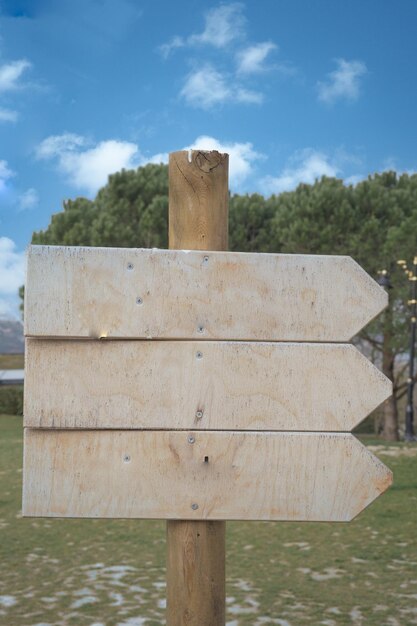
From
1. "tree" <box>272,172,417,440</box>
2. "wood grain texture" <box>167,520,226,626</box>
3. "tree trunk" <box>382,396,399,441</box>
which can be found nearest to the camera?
"wood grain texture" <box>167,520,226,626</box>

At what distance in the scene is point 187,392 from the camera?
2746 millimetres

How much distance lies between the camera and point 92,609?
6.58 metres

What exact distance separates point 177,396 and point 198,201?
0.75 meters

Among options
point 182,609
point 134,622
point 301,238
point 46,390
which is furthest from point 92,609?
point 301,238

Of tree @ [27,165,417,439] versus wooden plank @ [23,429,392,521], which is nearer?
wooden plank @ [23,429,392,521]

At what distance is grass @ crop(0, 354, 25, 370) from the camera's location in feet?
157

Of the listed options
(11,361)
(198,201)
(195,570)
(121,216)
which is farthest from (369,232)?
(11,361)

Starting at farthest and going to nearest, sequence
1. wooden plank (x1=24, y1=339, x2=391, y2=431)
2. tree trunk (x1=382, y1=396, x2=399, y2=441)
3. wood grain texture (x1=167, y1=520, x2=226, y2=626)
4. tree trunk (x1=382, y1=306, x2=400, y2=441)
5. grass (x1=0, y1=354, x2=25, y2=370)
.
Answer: grass (x1=0, y1=354, x2=25, y2=370), tree trunk (x1=382, y1=396, x2=399, y2=441), tree trunk (x1=382, y1=306, x2=400, y2=441), wood grain texture (x1=167, y1=520, x2=226, y2=626), wooden plank (x1=24, y1=339, x2=391, y2=431)

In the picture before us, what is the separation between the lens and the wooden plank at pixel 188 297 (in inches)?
109

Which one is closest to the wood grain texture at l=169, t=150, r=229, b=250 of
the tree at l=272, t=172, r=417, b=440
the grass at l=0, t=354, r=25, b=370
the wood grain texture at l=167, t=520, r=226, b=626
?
the wood grain texture at l=167, t=520, r=226, b=626

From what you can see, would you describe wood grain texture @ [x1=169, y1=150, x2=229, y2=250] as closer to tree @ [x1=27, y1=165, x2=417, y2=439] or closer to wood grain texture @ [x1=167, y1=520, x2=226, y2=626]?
wood grain texture @ [x1=167, y1=520, x2=226, y2=626]

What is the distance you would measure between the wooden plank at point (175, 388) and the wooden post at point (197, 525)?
425 millimetres

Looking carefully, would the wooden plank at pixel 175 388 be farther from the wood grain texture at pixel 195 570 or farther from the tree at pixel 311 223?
the tree at pixel 311 223

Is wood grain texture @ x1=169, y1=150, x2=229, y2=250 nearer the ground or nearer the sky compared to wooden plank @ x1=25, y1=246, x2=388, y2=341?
nearer the sky
